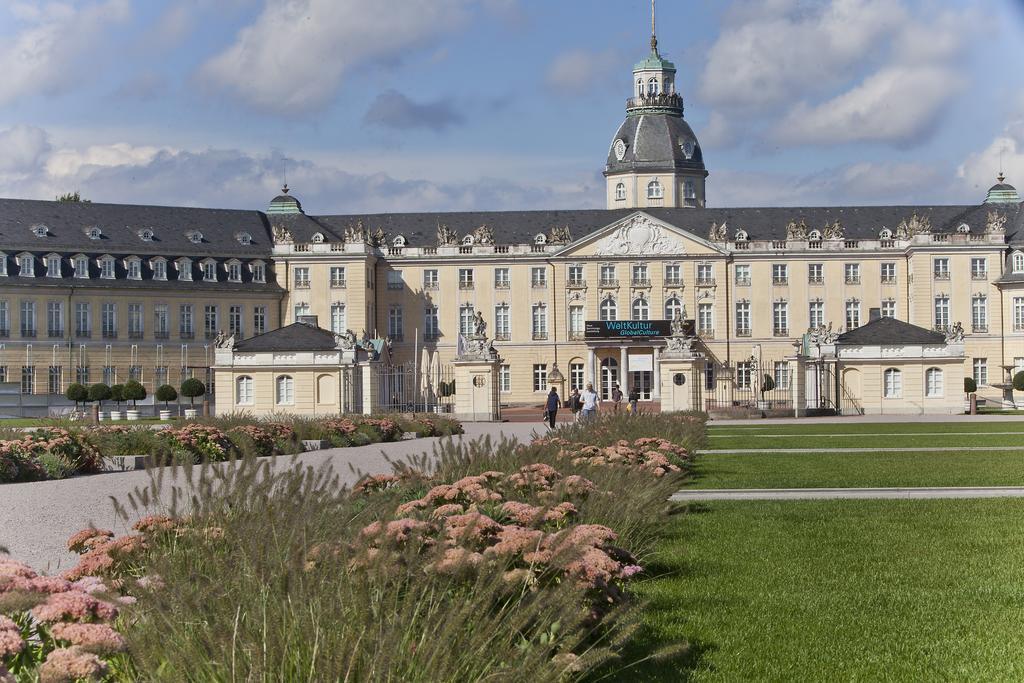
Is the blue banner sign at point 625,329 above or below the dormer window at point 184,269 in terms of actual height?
below

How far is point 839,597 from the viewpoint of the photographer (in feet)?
34.0

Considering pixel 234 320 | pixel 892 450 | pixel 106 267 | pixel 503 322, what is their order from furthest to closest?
pixel 503 322
pixel 234 320
pixel 106 267
pixel 892 450

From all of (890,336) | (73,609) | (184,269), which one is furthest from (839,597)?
(184,269)

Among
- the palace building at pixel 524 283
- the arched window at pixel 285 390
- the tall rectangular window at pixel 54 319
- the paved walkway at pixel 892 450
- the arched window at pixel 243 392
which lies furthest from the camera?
the palace building at pixel 524 283

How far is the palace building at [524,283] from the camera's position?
79438mm

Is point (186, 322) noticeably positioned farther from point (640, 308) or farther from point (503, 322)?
point (640, 308)

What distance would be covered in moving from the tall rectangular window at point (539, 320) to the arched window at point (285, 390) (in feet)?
106

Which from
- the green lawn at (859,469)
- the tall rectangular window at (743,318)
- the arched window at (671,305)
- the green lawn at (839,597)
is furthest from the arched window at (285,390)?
the green lawn at (839,597)

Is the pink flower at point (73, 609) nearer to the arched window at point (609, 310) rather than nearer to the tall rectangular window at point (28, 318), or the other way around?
the tall rectangular window at point (28, 318)

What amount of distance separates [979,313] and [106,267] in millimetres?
50554

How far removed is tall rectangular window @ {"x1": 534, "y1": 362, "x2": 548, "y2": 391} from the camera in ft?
278

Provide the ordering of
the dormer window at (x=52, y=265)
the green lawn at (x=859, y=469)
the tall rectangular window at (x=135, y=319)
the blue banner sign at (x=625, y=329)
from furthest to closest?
1. the blue banner sign at (x=625, y=329)
2. the tall rectangular window at (x=135, y=319)
3. the dormer window at (x=52, y=265)
4. the green lawn at (x=859, y=469)

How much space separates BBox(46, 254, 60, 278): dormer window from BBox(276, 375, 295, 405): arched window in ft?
94.8

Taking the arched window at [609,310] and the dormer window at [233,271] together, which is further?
the arched window at [609,310]
